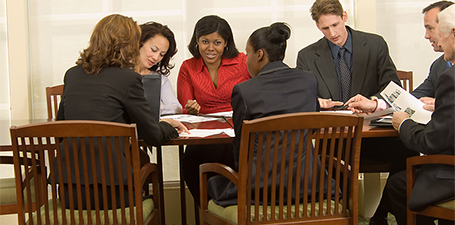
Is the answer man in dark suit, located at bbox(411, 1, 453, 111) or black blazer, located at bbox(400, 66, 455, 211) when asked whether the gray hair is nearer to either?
black blazer, located at bbox(400, 66, 455, 211)

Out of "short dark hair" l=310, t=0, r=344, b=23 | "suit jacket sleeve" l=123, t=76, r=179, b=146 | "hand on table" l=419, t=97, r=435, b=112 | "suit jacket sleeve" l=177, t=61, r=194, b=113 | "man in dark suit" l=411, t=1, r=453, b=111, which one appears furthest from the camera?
"suit jacket sleeve" l=177, t=61, r=194, b=113

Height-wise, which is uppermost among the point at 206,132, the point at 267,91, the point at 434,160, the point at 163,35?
the point at 163,35

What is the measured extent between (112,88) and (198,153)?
3.46 ft

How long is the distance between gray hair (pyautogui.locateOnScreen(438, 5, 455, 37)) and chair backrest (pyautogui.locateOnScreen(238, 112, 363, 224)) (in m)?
0.70

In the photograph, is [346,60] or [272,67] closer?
[272,67]

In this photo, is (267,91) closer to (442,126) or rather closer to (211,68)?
(442,126)

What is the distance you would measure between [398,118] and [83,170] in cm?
151

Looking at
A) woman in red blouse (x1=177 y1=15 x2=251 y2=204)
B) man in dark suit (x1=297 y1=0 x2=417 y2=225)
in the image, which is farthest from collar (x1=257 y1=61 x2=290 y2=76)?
woman in red blouse (x1=177 y1=15 x2=251 y2=204)

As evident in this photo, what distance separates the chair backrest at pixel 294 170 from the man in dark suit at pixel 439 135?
0.33 m

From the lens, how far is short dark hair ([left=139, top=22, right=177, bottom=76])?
3.81m

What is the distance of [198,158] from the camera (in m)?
3.25

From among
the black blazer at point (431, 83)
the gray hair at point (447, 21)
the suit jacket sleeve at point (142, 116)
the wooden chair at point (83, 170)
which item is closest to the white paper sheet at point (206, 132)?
the suit jacket sleeve at point (142, 116)

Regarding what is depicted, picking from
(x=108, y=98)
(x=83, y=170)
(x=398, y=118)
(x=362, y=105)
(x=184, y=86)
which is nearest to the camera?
(x=83, y=170)

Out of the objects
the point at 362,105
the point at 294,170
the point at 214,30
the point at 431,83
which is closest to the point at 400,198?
the point at 362,105
